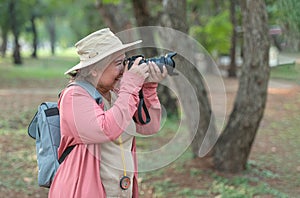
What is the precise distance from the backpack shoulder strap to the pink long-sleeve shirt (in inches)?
1.1

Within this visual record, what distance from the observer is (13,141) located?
26.6ft

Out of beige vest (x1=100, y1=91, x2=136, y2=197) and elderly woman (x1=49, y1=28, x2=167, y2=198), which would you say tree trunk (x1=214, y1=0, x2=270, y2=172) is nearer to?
elderly woman (x1=49, y1=28, x2=167, y2=198)

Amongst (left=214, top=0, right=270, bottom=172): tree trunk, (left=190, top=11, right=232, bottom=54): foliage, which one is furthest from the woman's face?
(left=190, top=11, right=232, bottom=54): foliage

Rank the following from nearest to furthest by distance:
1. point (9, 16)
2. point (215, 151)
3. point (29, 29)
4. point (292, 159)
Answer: point (215, 151)
point (292, 159)
point (9, 16)
point (29, 29)

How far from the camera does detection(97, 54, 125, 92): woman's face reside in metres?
2.30

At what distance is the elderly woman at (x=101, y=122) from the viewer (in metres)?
2.15

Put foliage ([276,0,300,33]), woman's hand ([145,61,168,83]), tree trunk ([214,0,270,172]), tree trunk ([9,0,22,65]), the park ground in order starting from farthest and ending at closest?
tree trunk ([9,0,22,65]) → tree trunk ([214,0,270,172]) → the park ground → foliage ([276,0,300,33]) → woman's hand ([145,61,168,83])

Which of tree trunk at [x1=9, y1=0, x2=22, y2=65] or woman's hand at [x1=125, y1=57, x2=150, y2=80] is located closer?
woman's hand at [x1=125, y1=57, x2=150, y2=80]

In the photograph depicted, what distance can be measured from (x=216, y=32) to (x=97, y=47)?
16.2 meters

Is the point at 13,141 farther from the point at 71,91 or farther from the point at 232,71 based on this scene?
the point at 232,71

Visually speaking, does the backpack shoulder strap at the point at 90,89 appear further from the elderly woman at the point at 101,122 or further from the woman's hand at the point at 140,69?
the woman's hand at the point at 140,69

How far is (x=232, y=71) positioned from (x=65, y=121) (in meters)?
21.1

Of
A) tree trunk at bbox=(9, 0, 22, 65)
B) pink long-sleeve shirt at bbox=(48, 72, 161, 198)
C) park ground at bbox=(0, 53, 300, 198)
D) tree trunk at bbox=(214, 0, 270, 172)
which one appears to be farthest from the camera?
tree trunk at bbox=(9, 0, 22, 65)

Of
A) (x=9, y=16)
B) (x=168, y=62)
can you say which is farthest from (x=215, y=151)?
(x=9, y=16)
